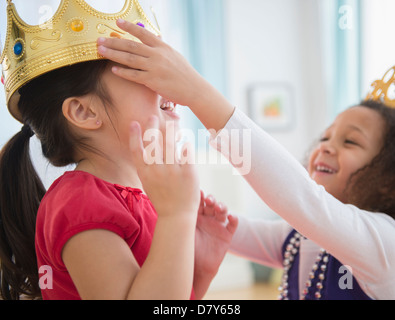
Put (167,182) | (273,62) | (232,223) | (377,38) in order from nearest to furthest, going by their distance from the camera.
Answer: (167,182)
(232,223)
(377,38)
(273,62)

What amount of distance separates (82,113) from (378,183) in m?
0.61

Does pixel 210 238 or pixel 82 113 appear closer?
pixel 82 113

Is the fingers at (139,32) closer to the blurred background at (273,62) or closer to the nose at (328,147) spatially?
the nose at (328,147)

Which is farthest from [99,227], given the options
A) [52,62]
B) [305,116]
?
[305,116]

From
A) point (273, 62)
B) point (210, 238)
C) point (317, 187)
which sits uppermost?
point (273, 62)

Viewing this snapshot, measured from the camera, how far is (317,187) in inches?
26.7

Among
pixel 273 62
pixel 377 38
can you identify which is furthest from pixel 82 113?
pixel 273 62

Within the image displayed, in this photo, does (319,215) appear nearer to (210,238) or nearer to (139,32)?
(210,238)

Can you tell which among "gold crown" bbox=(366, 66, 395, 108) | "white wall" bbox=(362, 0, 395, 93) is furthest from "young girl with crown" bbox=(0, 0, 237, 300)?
"white wall" bbox=(362, 0, 395, 93)

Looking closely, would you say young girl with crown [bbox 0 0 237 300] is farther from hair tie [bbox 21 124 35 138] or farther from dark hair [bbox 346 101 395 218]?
dark hair [bbox 346 101 395 218]

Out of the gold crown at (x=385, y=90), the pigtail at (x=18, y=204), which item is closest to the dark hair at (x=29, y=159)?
the pigtail at (x=18, y=204)

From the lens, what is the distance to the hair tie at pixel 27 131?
0.68m

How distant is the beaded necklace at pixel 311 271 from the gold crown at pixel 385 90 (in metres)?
0.36
